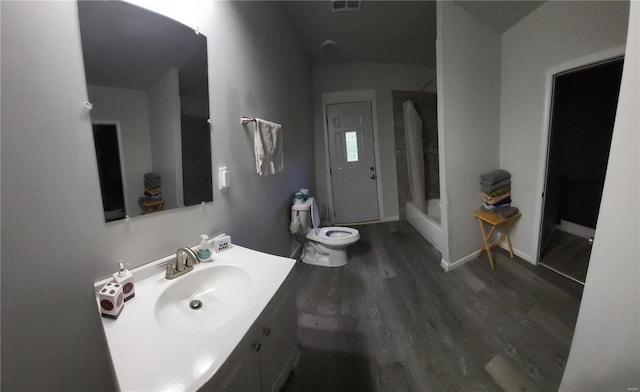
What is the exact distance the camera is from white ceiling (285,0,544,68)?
2.06 meters

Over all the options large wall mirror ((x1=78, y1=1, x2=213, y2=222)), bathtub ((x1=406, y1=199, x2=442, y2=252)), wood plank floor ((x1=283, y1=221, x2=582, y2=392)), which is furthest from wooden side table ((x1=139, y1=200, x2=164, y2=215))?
bathtub ((x1=406, y1=199, x2=442, y2=252))

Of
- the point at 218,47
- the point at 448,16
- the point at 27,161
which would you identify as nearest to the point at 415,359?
the point at 27,161

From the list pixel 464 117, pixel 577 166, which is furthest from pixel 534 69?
pixel 577 166

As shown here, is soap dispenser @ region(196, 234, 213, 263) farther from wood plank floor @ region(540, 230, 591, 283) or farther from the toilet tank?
wood plank floor @ region(540, 230, 591, 283)

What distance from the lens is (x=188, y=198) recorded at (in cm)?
117

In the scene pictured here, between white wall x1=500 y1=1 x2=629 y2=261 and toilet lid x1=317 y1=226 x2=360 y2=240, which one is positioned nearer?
white wall x1=500 y1=1 x2=629 y2=261

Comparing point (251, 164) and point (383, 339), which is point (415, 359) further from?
point (251, 164)

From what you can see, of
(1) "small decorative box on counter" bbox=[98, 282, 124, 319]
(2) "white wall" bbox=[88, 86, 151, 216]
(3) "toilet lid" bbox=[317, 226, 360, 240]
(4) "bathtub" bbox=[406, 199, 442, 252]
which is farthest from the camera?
(4) "bathtub" bbox=[406, 199, 442, 252]

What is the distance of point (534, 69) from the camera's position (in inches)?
81.2

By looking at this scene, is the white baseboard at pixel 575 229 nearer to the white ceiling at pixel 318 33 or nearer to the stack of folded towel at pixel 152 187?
the white ceiling at pixel 318 33

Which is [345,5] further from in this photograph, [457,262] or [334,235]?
[457,262]

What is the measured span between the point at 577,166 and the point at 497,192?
5.50 ft

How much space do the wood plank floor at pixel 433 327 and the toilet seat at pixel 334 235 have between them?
0.32m

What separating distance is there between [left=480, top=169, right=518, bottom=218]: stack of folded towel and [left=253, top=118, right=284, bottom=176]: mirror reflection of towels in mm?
2125
